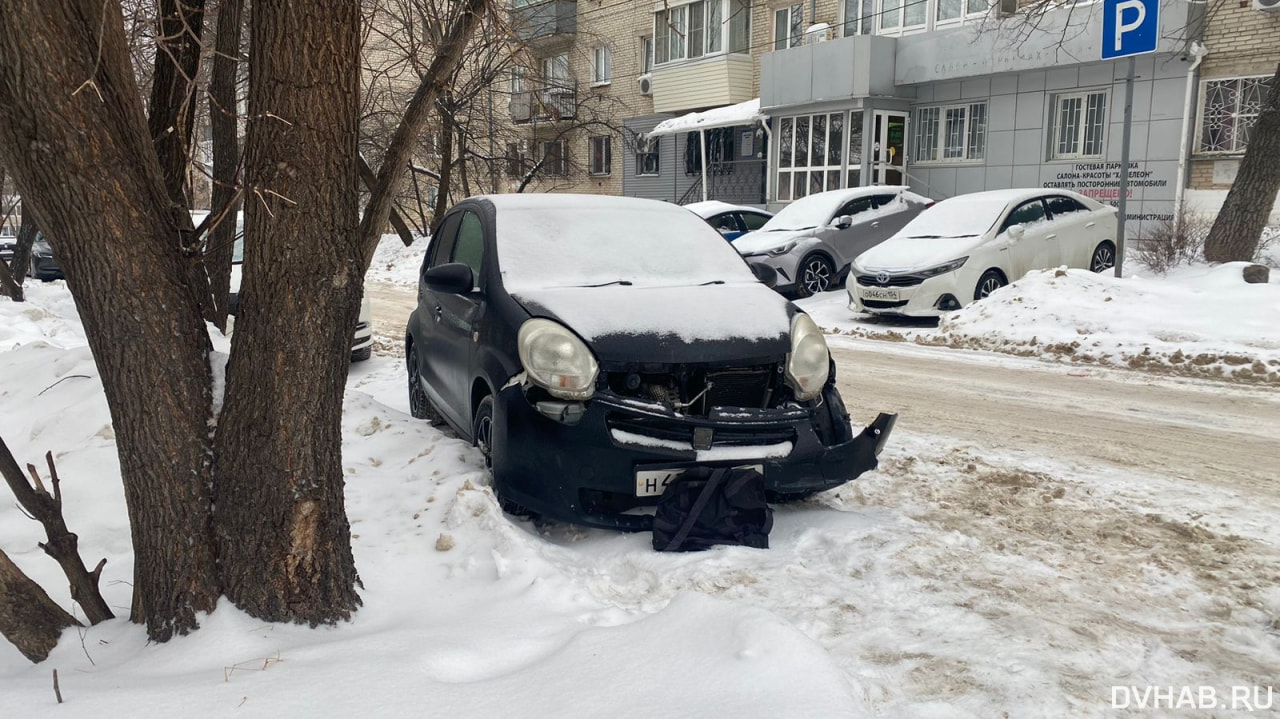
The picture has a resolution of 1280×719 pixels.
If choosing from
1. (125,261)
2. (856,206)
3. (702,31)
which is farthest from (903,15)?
(125,261)

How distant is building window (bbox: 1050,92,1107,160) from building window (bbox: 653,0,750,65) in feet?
31.7

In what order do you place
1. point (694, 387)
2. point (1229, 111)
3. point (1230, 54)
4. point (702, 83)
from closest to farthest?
point (694, 387) < point (1230, 54) < point (1229, 111) < point (702, 83)

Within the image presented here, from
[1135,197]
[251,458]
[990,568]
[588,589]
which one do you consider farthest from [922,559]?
[1135,197]

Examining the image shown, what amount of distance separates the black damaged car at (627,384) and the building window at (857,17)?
19341mm

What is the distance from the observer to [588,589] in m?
3.64

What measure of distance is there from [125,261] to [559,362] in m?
1.78

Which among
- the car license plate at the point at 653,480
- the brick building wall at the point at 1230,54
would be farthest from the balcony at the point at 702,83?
the car license plate at the point at 653,480

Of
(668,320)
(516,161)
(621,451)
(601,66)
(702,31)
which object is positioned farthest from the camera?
(601,66)

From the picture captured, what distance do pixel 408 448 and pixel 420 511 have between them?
100 centimetres

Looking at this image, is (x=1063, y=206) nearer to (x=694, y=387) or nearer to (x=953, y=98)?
(x=953, y=98)

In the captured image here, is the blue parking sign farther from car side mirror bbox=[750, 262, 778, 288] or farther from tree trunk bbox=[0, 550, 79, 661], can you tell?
tree trunk bbox=[0, 550, 79, 661]

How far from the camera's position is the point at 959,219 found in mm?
13086

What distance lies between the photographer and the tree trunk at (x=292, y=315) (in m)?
2.91

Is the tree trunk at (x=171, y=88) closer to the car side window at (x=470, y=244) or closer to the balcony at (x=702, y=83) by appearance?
the car side window at (x=470, y=244)
